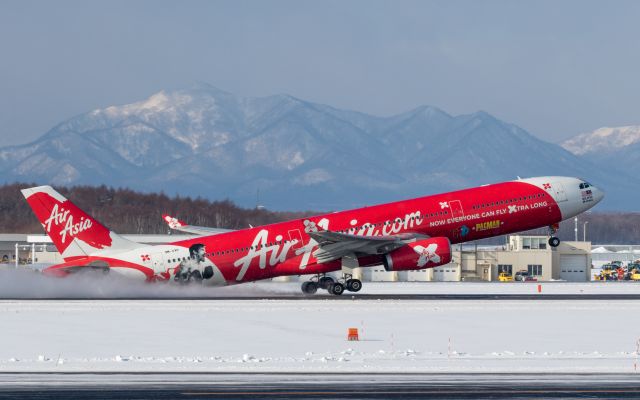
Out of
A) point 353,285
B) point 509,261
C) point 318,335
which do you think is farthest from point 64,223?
point 509,261

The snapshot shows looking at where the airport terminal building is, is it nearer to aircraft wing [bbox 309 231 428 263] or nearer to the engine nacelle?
aircraft wing [bbox 309 231 428 263]

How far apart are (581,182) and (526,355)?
39.6 metres

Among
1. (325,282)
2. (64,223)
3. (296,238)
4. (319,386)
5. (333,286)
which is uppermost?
(64,223)

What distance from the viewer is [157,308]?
207 feet

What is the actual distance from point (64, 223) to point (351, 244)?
17736mm

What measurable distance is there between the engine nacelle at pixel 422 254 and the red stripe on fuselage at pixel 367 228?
1768mm

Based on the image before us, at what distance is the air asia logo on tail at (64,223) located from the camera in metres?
70.8

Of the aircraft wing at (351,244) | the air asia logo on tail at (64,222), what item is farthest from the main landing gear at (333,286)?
the air asia logo on tail at (64,222)

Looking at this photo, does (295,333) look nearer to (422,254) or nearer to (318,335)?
(318,335)

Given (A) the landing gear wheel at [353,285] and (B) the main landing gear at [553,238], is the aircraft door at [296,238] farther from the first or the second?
(B) the main landing gear at [553,238]

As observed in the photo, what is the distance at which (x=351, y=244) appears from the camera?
72375 millimetres

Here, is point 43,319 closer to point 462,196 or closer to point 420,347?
point 420,347

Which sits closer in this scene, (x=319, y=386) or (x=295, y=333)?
(x=319, y=386)

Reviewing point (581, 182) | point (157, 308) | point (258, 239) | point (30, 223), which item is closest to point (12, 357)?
point (157, 308)
